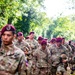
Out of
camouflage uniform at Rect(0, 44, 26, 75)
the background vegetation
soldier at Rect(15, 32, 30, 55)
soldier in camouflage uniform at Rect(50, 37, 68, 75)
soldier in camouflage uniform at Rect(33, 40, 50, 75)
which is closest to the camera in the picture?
camouflage uniform at Rect(0, 44, 26, 75)

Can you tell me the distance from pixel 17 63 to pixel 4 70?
10.5 inches

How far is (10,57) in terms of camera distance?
599 cm

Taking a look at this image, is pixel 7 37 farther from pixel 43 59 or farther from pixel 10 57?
pixel 43 59

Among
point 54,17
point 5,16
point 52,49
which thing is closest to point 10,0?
point 5,16

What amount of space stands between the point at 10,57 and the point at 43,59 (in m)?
6.94

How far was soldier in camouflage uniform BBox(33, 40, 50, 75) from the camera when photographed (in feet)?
42.0

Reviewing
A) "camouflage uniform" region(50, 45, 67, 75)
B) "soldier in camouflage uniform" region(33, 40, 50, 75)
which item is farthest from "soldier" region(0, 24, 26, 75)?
"camouflage uniform" region(50, 45, 67, 75)

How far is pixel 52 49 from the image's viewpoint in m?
14.7

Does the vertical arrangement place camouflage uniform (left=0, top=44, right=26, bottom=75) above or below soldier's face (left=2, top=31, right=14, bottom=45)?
below

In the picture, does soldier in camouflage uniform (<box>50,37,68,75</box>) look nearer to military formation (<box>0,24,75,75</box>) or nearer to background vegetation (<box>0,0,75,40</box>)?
military formation (<box>0,24,75,75</box>)

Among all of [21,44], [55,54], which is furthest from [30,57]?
[55,54]

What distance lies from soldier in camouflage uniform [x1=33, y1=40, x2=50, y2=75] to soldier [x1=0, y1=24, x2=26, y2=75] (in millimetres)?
6789

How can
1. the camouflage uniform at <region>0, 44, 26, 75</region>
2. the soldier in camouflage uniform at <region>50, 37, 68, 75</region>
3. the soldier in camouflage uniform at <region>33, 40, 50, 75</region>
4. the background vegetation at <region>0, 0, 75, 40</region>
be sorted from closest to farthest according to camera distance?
the camouflage uniform at <region>0, 44, 26, 75</region>, the soldier in camouflage uniform at <region>33, 40, 50, 75</region>, the soldier in camouflage uniform at <region>50, 37, 68, 75</region>, the background vegetation at <region>0, 0, 75, 40</region>

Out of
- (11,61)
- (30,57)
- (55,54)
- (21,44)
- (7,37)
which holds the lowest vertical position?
(30,57)
